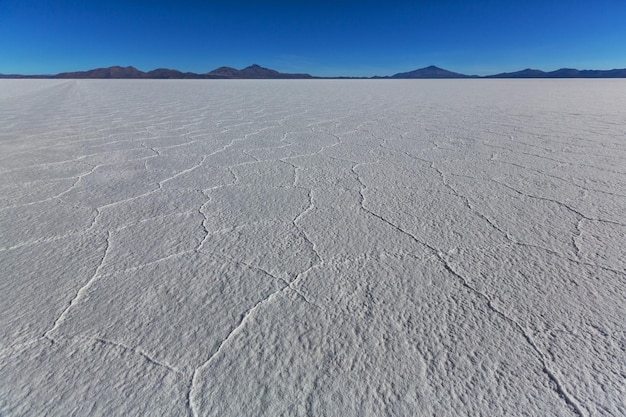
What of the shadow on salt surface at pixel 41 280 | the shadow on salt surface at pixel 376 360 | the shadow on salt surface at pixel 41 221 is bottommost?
the shadow on salt surface at pixel 41 221

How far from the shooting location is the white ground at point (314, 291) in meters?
0.64

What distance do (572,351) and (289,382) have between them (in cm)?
59

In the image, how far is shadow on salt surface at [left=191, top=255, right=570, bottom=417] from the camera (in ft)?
2.02

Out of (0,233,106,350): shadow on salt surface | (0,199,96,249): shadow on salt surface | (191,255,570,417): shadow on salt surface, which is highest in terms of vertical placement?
(191,255,570,417): shadow on salt surface

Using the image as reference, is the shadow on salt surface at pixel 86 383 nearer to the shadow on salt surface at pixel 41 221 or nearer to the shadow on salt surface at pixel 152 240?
the shadow on salt surface at pixel 152 240

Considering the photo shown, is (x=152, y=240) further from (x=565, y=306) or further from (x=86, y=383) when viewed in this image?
(x=565, y=306)

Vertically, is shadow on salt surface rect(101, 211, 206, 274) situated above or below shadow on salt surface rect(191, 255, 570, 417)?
below

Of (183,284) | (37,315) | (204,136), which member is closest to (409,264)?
(183,284)

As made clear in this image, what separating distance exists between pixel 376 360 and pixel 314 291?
0.90 feet

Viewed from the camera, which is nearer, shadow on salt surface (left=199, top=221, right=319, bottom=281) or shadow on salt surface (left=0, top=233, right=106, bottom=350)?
shadow on salt surface (left=0, top=233, right=106, bottom=350)

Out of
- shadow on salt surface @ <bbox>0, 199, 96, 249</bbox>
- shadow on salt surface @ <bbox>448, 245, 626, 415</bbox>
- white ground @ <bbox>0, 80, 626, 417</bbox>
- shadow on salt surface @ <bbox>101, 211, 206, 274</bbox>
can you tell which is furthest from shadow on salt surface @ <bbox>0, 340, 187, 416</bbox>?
shadow on salt surface @ <bbox>448, 245, 626, 415</bbox>

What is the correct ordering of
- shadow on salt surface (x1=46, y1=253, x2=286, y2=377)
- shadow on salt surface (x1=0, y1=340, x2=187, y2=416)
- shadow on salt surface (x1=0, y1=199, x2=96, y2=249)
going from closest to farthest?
1. shadow on salt surface (x1=0, y1=340, x2=187, y2=416)
2. shadow on salt surface (x1=46, y1=253, x2=286, y2=377)
3. shadow on salt surface (x1=0, y1=199, x2=96, y2=249)

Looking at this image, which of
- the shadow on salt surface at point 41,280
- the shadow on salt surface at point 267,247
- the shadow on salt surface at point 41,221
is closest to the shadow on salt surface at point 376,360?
the shadow on salt surface at point 267,247

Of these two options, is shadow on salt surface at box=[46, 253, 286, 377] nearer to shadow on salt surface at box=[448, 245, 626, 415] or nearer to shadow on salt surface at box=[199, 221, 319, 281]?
shadow on salt surface at box=[199, 221, 319, 281]
